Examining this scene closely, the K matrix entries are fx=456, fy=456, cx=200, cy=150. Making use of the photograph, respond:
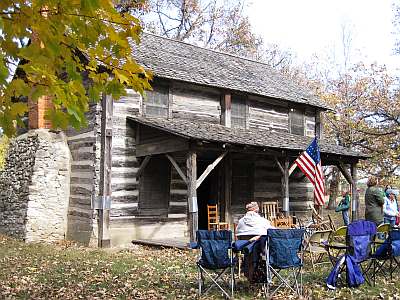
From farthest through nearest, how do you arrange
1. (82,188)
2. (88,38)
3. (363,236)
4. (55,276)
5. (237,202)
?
1. (237,202)
2. (82,188)
3. (55,276)
4. (363,236)
5. (88,38)

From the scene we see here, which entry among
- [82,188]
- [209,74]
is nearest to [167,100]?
[209,74]

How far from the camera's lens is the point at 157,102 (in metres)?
13.6

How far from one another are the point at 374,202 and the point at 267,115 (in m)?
6.81

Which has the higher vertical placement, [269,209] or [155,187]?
[155,187]

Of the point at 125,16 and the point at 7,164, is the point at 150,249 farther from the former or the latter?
the point at 125,16

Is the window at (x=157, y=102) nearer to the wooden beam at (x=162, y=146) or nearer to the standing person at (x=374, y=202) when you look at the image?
the wooden beam at (x=162, y=146)

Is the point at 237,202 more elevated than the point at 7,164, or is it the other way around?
the point at 7,164

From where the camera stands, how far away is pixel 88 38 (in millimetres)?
3666

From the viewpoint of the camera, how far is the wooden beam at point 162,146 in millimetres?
11542

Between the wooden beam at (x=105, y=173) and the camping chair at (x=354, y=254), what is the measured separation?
22.8ft

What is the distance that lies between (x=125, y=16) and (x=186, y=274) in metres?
5.56

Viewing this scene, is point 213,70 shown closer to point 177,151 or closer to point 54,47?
point 177,151

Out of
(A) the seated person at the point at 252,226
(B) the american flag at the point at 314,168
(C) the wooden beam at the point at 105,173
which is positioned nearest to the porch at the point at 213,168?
(C) the wooden beam at the point at 105,173

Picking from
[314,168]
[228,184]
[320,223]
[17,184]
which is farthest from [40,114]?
[320,223]
